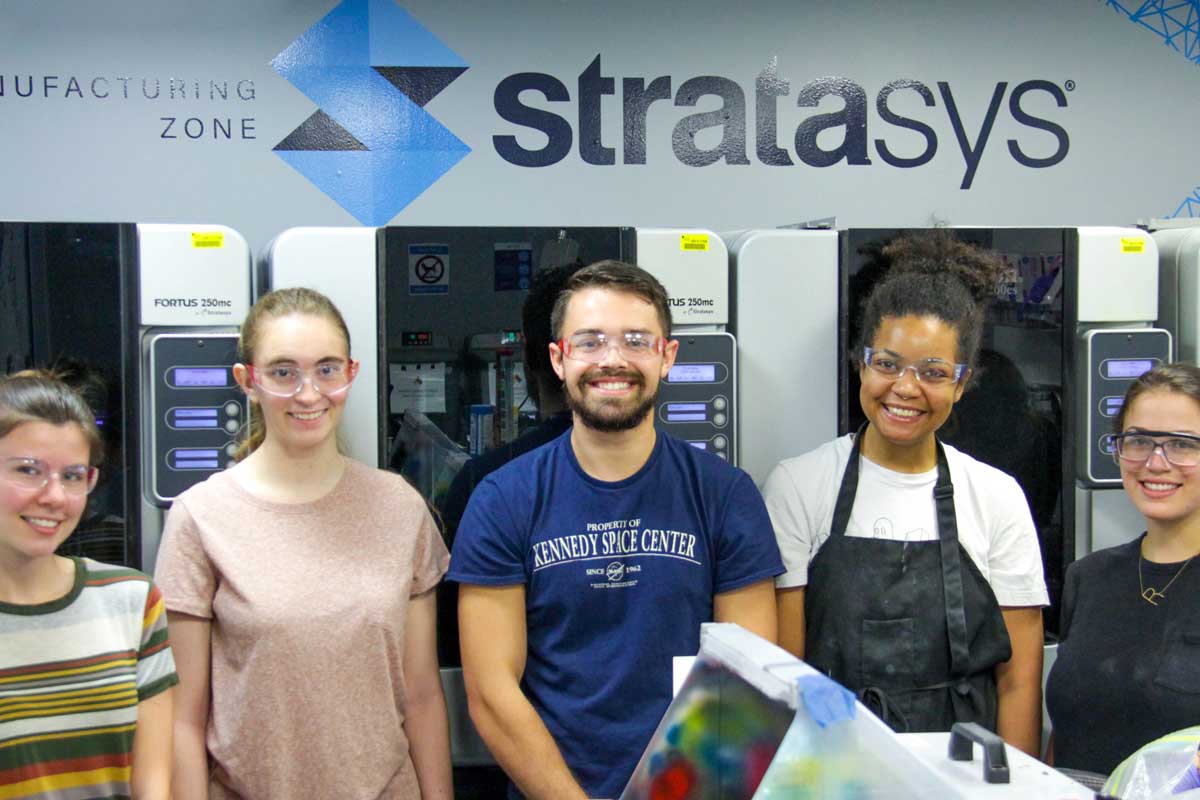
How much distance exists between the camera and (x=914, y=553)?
81.6 inches

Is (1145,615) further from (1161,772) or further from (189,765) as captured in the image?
(189,765)

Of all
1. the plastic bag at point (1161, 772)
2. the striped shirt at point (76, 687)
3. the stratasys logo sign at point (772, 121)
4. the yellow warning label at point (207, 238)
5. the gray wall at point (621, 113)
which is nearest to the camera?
the plastic bag at point (1161, 772)

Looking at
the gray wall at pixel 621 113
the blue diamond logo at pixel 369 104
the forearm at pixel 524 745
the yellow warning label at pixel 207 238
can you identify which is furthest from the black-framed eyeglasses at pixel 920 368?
the blue diamond logo at pixel 369 104

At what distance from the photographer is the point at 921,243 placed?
238 centimetres

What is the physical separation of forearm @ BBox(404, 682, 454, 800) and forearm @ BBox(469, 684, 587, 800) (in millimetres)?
147

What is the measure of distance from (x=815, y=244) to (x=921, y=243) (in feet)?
0.71

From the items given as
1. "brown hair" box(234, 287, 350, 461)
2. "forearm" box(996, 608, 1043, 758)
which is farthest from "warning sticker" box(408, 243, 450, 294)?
"forearm" box(996, 608, 1043, 758)

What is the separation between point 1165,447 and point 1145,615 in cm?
28

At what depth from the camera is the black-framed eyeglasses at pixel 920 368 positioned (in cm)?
206

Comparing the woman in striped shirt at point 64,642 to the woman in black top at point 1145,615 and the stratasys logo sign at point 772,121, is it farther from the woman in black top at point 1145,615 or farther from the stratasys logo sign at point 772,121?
the stratasys logo sign at point 772,121

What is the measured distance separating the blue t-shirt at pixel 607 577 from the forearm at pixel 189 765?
49 cm

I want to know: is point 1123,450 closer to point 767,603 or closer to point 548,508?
point 767,603

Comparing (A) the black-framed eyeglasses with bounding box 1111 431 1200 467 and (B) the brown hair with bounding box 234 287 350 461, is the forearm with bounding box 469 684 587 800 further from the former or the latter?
(A) the black-framed eyeglasses with bounding box 1111 431 1200 467

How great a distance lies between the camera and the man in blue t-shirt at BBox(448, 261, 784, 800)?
187 centimetres
